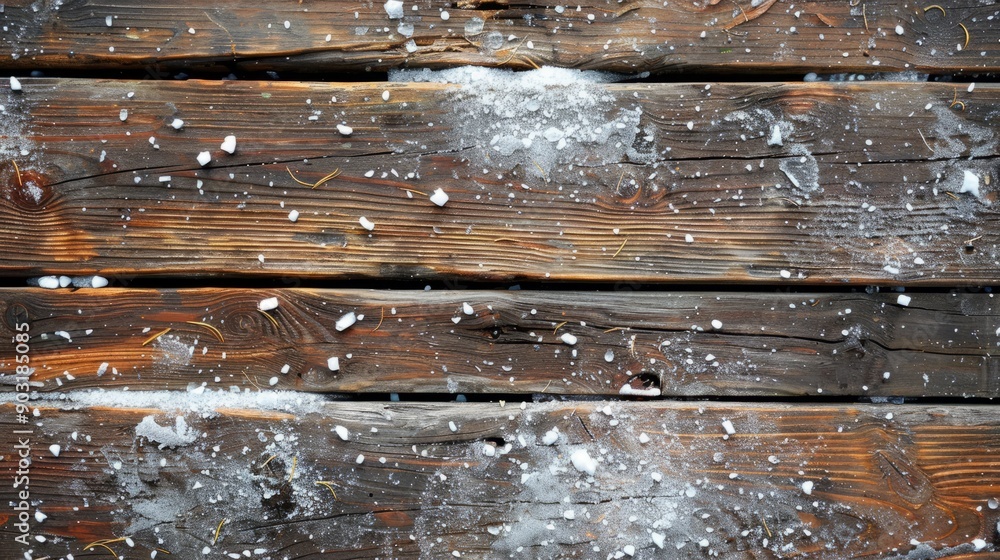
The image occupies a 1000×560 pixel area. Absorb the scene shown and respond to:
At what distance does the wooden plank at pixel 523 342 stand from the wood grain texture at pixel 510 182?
47 millimetres

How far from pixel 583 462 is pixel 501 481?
0.15 metres

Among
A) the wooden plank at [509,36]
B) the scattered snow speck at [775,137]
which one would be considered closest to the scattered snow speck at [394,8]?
the wooden plank at [509,36]

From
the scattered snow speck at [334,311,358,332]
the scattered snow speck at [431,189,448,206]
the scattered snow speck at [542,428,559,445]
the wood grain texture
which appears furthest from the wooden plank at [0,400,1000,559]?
the scattered snow speck at [431,189,448,206]

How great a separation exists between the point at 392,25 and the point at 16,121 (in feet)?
2.19

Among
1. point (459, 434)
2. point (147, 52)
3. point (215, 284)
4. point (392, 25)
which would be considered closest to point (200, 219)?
point (215, 284)

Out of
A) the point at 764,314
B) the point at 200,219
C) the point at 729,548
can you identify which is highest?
the point at 200,219

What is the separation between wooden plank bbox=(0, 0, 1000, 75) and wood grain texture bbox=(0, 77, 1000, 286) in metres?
0.05

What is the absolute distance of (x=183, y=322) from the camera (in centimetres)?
100

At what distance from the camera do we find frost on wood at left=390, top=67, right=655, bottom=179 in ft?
3.30

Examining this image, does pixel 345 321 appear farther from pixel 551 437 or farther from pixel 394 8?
pixel 394 8

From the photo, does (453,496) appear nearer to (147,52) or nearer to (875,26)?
(147,52)

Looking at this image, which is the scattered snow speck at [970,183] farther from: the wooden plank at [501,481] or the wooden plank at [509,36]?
the wooden plank at [501,481]

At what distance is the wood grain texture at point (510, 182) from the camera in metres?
1.00

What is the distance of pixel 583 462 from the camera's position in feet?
3.27
